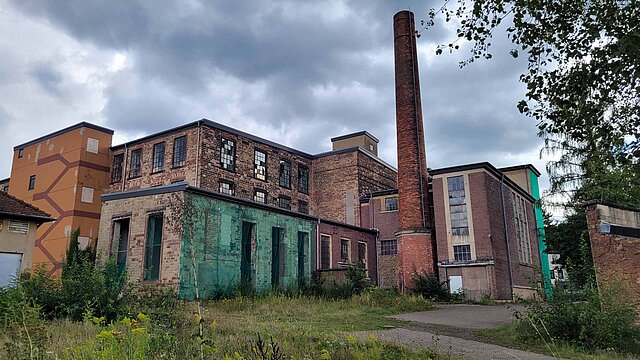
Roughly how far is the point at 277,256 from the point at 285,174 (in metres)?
12.3

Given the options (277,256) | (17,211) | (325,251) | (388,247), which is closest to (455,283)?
(388,247)

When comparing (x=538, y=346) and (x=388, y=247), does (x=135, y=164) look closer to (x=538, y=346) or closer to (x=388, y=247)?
(x=388, y=247)

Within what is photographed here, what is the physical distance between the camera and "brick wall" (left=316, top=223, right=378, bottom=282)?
26109 millimetres

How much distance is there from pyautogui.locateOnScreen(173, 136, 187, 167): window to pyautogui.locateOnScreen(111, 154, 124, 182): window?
5291 millimetres

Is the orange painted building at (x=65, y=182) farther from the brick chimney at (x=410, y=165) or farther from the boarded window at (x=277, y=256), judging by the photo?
the brick chimney at (x=410, y=165)

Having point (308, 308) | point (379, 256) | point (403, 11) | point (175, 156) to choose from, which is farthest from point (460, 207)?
point (175, 156)

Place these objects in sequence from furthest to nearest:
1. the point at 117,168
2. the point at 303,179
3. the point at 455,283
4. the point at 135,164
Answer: the point at 303,179 → the point at 117,168 → the point at 135,164 → the point at 455,283

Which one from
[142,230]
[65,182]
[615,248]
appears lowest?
[615,248]

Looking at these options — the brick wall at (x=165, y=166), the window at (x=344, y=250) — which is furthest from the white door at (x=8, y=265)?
the window at (x=344, y=250)

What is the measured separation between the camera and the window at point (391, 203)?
1235 inches

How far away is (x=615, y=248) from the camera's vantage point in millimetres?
11516

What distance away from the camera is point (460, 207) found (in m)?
27.2

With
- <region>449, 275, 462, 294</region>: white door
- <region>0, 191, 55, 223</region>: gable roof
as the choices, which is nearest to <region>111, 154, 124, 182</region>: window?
<region>0, 191, 55, 223</region>: gable roof

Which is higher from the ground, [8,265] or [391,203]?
[391,203]
